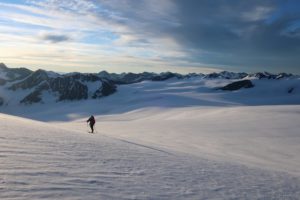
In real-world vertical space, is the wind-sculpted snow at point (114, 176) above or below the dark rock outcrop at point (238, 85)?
below

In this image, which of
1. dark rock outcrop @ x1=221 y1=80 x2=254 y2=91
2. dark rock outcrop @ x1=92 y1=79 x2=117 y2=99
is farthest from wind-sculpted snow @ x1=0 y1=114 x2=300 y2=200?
dark rock outcrop @ x1=221 y1=80 x2=254 y2=91

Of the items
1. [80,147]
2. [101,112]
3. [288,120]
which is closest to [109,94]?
[101,112]

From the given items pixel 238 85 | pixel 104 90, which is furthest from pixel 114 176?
pixel 238 85

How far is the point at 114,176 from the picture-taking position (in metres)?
10.8

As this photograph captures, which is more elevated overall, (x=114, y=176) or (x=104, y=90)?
(x=114, y=176)

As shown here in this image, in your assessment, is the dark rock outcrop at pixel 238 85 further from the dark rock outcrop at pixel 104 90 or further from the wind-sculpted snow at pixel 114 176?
the wind-sculpted snow at pixel 114 176

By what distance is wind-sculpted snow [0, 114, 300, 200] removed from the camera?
8.60 meters

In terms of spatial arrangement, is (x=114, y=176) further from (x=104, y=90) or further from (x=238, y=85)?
(x=238, y=85)

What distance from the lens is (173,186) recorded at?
1067 cm

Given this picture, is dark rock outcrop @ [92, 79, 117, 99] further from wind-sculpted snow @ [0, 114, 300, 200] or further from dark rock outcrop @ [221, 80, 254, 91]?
wind-sculpted snow @ [0, 114, 300, 200]

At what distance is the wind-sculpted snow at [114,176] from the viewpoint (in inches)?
339

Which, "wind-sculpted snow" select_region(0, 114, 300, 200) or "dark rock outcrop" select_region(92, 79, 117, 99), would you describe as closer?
"wind-sculpted snow" select_region(0, 114, 300, 200)

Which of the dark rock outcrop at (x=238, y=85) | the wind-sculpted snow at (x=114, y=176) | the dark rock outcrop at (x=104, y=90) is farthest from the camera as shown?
the dark rock outcrop at (x=238, y=85)

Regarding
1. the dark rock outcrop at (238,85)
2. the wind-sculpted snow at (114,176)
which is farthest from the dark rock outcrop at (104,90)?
the wind-sculpted snow at (114,176)
